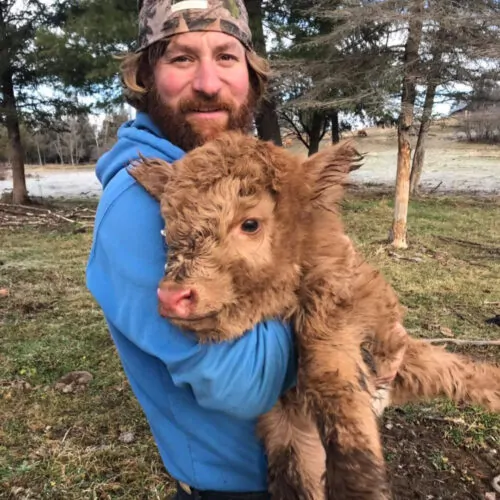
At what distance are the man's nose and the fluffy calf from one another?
20 cm

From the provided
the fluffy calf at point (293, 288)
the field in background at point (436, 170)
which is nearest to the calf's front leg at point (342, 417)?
the fluffy calf at point (293, 288)

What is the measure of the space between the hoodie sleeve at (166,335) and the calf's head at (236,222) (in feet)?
0.14

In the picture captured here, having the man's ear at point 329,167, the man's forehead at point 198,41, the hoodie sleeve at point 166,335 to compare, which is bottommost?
the hoodie sleeve at point 166,335

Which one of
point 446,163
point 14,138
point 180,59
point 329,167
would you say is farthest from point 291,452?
point 446,163

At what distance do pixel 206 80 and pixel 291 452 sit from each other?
1.19 m

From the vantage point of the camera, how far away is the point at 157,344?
1.36 metres

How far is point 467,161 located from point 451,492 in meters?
39.5

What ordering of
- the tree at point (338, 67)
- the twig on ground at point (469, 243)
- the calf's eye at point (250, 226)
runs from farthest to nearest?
the twig on ground at point (469, 243) < the tree at point (338, 67) < the calf's eye at point (250, 226)

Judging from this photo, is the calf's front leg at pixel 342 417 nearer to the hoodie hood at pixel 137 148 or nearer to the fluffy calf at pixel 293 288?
the fluffy calf at pixel 293 288

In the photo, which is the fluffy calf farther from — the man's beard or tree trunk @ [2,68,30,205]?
tree trunk @ [2,68,30,205]

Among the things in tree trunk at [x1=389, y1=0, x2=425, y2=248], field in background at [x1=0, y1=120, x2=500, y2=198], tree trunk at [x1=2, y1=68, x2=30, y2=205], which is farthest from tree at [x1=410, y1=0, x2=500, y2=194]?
tree trunk at [x1=2, y1=68, x2=30, y2=205]

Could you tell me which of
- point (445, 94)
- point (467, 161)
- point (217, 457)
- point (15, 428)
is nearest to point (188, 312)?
point (217, 457)

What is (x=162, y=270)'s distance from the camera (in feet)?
4.64

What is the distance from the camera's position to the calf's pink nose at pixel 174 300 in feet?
4.23
